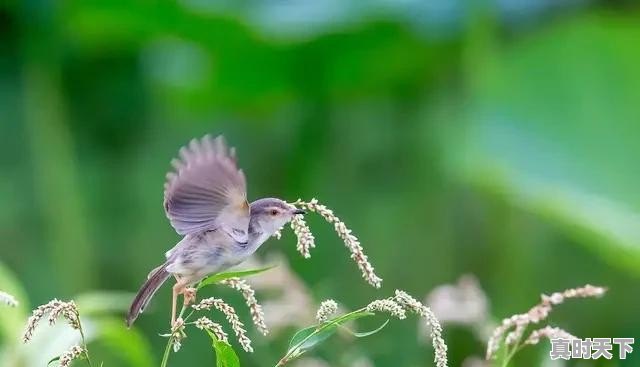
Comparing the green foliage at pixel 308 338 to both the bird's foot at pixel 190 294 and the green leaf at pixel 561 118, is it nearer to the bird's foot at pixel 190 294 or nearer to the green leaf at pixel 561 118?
the bird's foot at pixel 190 294

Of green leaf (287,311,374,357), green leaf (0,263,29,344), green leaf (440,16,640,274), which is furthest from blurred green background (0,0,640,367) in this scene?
green leaf (287,311,374,357)

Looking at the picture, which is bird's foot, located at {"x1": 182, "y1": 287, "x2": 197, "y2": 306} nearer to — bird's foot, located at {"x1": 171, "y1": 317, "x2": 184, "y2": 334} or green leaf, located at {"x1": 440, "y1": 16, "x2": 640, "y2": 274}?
bird's foot, located at {"x1": 171, "y1": 317, "x2": 184, "y2": 334}

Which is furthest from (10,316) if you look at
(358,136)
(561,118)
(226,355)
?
(358,136)

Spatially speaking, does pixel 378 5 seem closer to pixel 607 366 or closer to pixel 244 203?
pixel 607 366

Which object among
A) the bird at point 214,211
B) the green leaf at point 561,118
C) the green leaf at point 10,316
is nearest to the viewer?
the bird at point 214,211

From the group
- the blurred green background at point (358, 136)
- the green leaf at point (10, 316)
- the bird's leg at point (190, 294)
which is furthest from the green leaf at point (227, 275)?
the blurred green background at point (358, 136)

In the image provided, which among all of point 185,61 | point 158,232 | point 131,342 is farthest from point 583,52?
point 131,342

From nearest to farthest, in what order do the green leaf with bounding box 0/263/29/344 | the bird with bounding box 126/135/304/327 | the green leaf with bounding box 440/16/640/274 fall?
1. the bird with bounding box 126/135/304/327
2. the green leaf with bounding box 0/263/29/344
3. the green leaf with bounding box 440/16/640/274
